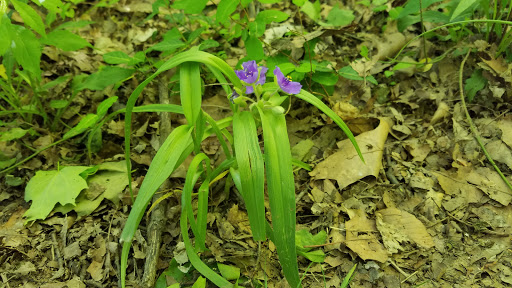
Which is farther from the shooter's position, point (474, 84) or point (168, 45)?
point (474, 84)

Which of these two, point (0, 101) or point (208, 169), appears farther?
point (0, 101)

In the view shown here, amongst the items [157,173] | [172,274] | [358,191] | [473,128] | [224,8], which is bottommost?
[172,274]

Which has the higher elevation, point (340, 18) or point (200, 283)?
point (340, 18)

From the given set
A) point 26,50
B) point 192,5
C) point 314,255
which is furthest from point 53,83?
point 314,255

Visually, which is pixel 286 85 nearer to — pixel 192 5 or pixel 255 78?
pixel 255 78

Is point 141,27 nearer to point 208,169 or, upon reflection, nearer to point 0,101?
point 0,101

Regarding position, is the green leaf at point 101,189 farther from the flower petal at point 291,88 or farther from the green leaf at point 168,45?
the flower petal at point 291,88

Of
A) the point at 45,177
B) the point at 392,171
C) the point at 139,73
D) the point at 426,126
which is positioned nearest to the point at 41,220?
the point at 45,177
